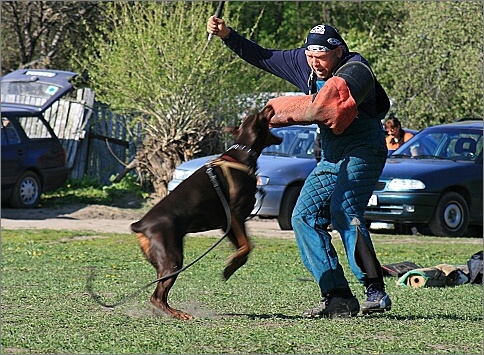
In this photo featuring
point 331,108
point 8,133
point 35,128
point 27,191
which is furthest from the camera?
point 35,128

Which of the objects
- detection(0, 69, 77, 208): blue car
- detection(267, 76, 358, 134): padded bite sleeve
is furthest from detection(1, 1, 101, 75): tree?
detection(267, 76, 358, 134): padded bite sleeve

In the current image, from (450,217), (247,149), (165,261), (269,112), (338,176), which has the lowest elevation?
(450,217)

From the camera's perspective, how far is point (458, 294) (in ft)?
28.2

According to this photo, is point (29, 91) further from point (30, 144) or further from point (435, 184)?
point (435, 184)

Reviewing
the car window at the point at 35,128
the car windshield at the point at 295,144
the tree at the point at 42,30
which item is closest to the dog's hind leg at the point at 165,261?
the car windshield at the point at 295,144

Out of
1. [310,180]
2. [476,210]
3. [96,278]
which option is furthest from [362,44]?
[310,180]

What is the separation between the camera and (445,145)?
15.6m

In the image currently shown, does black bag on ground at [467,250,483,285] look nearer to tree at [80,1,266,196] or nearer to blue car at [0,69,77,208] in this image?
blue car at [0,69,77,208]

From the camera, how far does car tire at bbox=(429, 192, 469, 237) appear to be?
14852 millimetres

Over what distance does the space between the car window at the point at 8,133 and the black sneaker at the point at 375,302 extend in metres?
12.0

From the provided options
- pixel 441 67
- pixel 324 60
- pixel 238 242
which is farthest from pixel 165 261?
pixel 441 67

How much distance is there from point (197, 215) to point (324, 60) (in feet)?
4.39

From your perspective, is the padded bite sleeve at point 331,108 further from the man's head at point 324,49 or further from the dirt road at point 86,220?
the dirt road at point 86,220

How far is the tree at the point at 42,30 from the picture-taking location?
23.6 metres
